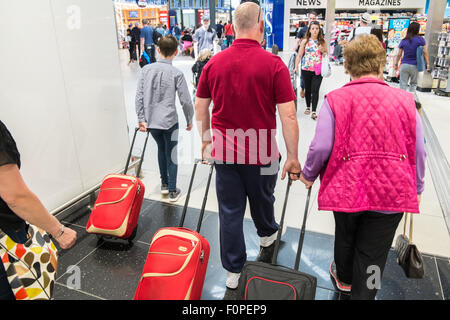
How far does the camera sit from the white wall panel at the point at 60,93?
2.49 metres

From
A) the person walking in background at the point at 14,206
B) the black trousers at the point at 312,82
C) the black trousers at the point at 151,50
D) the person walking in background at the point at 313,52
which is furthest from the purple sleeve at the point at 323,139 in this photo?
the black trousers at the point at 151,50

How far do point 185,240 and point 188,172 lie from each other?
2.33 meters

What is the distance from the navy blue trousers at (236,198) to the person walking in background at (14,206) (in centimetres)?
95

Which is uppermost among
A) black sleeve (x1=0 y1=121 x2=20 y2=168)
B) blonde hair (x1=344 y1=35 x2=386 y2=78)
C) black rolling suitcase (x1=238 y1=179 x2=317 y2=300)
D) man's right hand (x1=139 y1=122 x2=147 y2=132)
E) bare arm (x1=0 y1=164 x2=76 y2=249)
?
blonde hair (x1=344 y1=35 x2=386 y2=78)

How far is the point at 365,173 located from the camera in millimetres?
1629

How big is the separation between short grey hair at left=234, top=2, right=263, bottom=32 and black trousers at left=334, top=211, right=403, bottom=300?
1140 millimetres

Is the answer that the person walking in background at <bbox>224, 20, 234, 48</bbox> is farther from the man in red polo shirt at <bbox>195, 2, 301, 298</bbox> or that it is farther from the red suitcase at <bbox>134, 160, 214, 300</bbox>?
the red suitcase at <bbox>134, 160, 214, 300</bbox>

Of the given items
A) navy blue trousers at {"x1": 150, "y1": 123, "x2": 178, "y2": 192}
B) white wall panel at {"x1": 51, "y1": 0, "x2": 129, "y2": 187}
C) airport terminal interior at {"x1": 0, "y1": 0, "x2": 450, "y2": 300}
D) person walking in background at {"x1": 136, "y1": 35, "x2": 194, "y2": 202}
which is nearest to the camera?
airport terminal interior at {"x1": 0, "y1": 0, "x2": 450, "y2": 300}

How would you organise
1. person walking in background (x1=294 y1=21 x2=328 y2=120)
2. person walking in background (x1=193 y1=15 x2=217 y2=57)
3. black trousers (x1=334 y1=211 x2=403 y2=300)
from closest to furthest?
black trousers (x1=334 y1=211 x2=403 y2=300) < person walking in background (x1=294 y1=21 x2=328 y2=120) < person walking in background (x1=193 y1=15 x2=217 y2=57)

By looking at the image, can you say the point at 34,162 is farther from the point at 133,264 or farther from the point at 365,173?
the point at 365,173

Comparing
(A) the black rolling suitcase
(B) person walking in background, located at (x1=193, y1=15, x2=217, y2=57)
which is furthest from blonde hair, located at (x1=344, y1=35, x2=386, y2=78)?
(B) person walking in background, located at (x1=193, y1=15, x2=217, y2=57)

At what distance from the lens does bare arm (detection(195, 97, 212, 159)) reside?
2.10m
